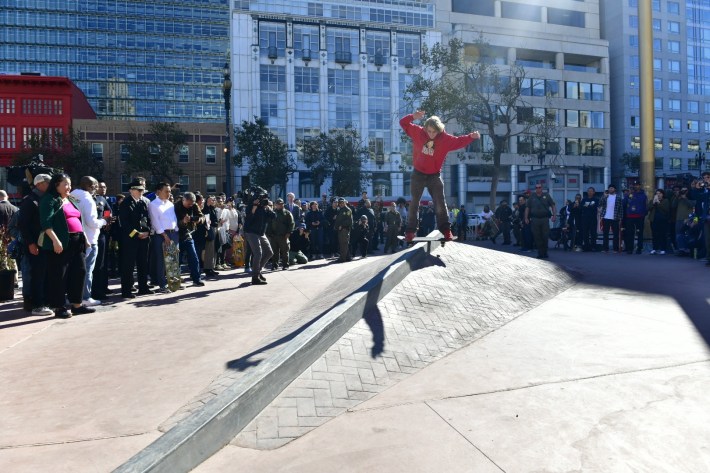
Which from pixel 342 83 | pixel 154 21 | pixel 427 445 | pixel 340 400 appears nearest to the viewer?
pixel 427 445

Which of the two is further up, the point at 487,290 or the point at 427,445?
the point at 487,290

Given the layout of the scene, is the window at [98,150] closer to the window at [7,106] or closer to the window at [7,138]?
the window at [7,138]

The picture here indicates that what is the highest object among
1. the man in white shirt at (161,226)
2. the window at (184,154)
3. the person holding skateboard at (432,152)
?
the window at (184,154)

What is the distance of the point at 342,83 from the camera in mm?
53719

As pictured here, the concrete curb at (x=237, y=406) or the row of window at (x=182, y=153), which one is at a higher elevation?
the row of window at (x=182, y=153)

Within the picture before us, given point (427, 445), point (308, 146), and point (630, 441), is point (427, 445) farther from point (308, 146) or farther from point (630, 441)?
point (308, 146)

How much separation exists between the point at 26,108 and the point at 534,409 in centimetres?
5938

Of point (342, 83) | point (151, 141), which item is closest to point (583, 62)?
point (342, 83)

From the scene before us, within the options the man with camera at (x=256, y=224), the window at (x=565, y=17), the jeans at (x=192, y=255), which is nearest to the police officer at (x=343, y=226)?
the man with camera at (x=256, y=224)

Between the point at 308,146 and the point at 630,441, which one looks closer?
the point at 630,441

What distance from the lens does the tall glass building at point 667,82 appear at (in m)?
63.7

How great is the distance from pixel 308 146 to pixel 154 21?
153 ft

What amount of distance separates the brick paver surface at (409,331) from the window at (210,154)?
1841 inches

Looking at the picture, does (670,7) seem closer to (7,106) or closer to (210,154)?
(210,154)
